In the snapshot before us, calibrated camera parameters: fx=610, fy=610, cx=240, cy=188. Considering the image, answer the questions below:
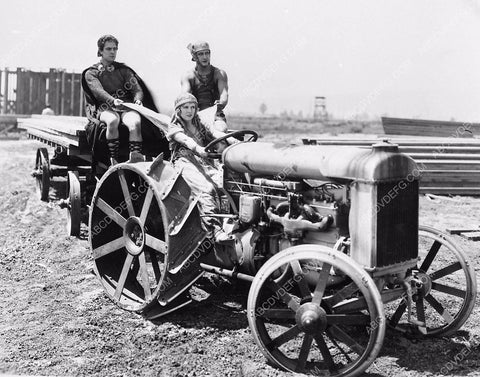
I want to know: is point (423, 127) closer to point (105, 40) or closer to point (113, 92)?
point (113, 92)

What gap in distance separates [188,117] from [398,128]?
1490cm

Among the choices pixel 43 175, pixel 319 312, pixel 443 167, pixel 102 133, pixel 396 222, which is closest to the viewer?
pixel 319 312

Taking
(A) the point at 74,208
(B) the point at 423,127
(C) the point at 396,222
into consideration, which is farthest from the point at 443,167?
(C) the point at 396,222

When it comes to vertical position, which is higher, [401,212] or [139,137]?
[139,137]

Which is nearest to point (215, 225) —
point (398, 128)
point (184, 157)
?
point (184, 157)

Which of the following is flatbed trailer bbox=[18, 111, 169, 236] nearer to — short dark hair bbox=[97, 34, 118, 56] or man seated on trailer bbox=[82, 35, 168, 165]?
man seated on trailer bbox=[82, 35, 168, 165]

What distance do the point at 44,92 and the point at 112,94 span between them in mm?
17717

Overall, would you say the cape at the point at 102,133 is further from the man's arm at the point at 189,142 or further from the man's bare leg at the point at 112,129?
the man's arm at the point at 189,142

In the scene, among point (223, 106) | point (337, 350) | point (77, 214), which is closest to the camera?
point (337, 350)

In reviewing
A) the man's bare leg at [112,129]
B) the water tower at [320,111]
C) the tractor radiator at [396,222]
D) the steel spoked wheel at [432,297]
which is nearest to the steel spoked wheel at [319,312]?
the tractor radiator at [396,222]

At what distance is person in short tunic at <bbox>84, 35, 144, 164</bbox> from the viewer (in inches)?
294

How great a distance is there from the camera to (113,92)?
796 cm

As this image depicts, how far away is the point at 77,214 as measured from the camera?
829 cm

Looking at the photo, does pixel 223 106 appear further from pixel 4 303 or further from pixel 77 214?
pixel 4 303
